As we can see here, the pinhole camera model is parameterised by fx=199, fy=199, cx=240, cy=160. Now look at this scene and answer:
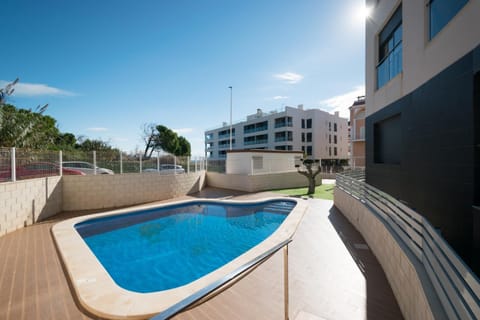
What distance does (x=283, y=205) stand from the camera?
10922 millimetres

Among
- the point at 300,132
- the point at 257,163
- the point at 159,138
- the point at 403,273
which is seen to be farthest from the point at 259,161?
the point at 159,138

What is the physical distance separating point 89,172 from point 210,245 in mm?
8021

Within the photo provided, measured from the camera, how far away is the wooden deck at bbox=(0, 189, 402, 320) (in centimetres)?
299

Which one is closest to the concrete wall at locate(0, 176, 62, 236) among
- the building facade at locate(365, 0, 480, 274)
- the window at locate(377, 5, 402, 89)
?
the building facade at locate(365, 0, 480, 274)

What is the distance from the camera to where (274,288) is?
11.7 feet

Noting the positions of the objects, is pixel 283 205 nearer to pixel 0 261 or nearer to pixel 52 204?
pixel 0 261

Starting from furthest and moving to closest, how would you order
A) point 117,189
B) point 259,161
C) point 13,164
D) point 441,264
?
1. point 259,161
2. point 117,189
3. point 13,164
4. point 441,264

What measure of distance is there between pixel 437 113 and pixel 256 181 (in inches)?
463

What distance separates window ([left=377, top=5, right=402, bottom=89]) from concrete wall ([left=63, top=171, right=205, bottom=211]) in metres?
12.3

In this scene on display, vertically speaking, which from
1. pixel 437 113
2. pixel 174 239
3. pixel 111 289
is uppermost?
pixel 437 113

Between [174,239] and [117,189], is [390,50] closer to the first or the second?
[174,239]

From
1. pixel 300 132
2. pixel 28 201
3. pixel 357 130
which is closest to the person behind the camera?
pixel 28 201

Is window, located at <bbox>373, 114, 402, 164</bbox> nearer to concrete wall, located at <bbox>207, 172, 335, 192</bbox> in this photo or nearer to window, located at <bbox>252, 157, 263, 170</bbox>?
concrete wall, located at <bbox>207, 172, 335, 192</bbox>

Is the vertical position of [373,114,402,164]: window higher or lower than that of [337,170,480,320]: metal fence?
higher
